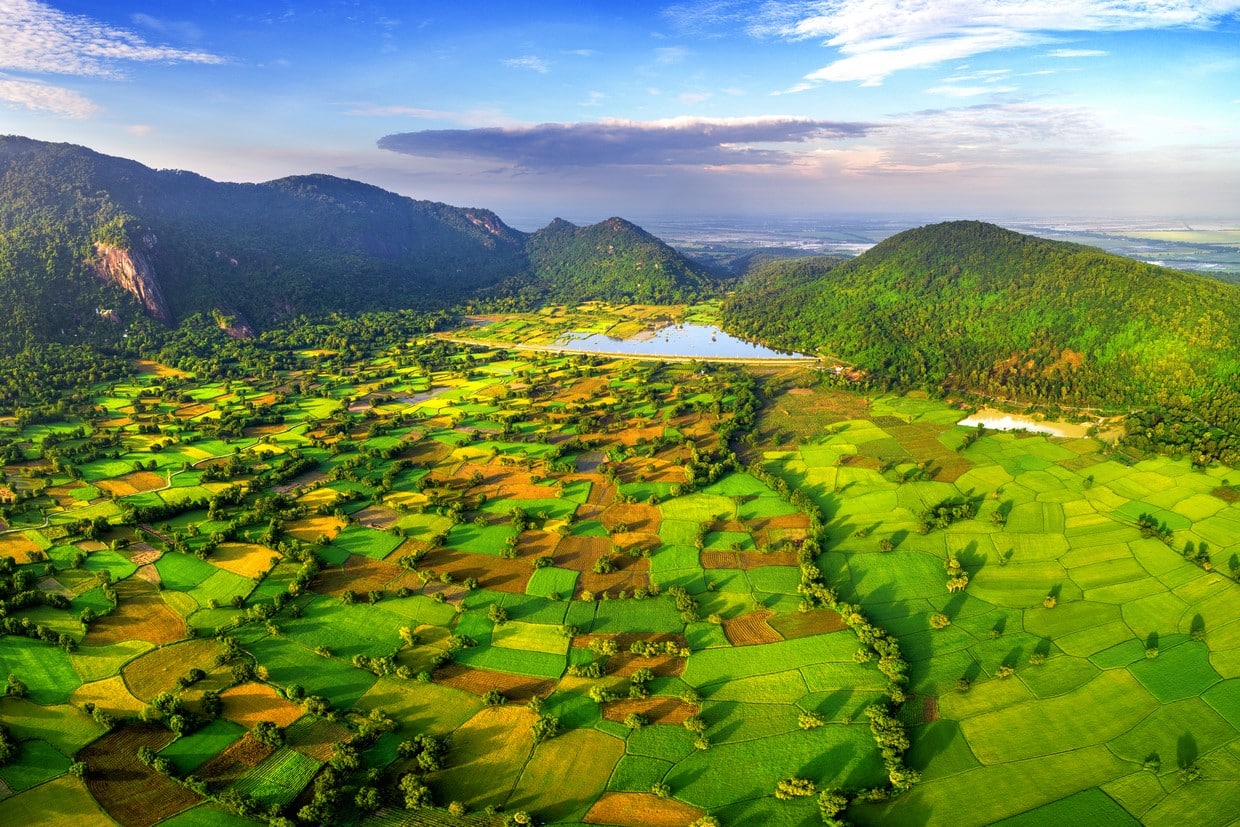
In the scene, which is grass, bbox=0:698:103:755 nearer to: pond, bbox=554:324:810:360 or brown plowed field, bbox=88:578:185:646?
brown plowed field, bbox=88:578:185:646

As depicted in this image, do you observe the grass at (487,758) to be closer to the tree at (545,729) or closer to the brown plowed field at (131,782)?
the tree at (545,729)

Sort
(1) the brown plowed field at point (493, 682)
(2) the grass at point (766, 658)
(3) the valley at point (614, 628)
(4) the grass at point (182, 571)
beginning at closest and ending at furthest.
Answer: (3) the valley at point (614, 628), (1) the brown plowed field at point (493, 682), (2) the grass at point (766, 658), (4) the grass at point (182, 571)

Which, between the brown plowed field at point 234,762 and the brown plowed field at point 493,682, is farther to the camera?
the brown plowed field at point 493,682

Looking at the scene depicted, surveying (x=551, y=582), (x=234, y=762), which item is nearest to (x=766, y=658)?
(x=551, y=582)

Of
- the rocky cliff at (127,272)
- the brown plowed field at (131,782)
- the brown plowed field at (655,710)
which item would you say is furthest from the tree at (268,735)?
the rocky cliff at (127,272)

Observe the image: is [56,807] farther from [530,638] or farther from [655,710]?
[655,710]

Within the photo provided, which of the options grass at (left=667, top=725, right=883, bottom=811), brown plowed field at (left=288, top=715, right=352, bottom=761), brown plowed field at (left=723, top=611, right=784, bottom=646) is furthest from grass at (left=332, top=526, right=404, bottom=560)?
grass at (left=667, top=725, right=883, bottom=811)

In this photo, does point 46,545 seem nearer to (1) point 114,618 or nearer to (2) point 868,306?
(1) point 114,618
